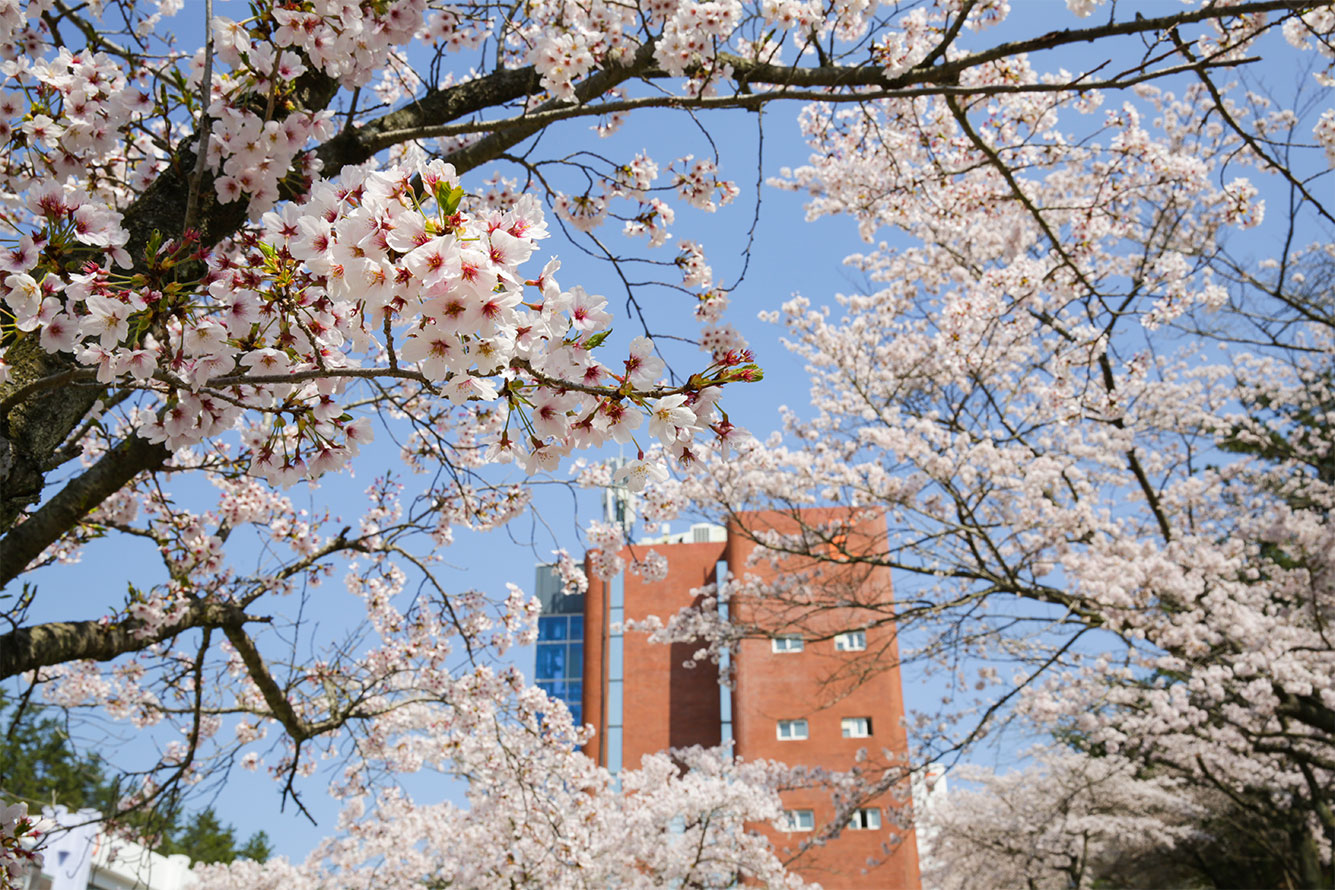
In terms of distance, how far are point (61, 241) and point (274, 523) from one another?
141 inches

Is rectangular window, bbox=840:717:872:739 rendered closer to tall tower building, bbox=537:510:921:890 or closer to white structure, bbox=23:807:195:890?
tall tower building, bbox=537:510:921:890

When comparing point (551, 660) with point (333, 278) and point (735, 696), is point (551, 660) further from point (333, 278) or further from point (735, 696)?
point (333, 278)

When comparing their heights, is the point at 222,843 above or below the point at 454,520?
below

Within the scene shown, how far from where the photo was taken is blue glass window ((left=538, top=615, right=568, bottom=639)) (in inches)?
1266

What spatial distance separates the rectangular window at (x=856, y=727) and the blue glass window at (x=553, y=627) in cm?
1291

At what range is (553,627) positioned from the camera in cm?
3253

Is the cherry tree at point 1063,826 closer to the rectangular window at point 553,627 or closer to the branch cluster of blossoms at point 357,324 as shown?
the branch cluster of blossoms at point 357,324

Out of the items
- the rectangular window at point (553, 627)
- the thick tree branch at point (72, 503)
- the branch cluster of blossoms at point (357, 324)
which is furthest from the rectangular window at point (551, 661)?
the branch cluster of blossoms at point (357, 324)

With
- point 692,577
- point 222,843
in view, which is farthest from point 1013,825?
point 222,843

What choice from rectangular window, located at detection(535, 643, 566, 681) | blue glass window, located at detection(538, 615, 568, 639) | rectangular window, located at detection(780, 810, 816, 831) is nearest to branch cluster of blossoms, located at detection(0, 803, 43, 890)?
rectangular window, located at detection(780, 810, 816, 831)

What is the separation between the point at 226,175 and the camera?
77.5 inches

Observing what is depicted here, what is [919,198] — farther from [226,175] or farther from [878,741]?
[878,741]

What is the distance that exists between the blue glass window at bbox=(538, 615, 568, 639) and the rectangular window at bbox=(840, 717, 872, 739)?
1291cm

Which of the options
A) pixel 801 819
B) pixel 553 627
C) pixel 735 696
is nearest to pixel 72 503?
pixel 801 819
